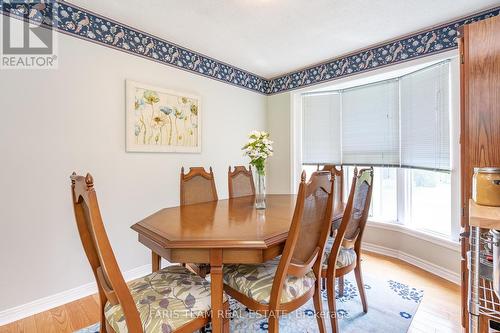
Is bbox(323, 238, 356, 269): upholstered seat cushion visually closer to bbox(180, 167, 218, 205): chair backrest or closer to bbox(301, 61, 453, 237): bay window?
bbox(180, 167, 218, 205): chair backrest

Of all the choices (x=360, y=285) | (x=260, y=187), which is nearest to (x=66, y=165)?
(x=260, y=187)

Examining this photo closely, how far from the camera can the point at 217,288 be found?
48.4 inches

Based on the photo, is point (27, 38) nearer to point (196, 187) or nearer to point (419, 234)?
point (196, 187)

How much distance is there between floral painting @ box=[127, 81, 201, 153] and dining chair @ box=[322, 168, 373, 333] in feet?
6.37

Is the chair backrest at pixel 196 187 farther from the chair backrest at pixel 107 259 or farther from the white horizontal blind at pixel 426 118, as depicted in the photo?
the white horizontal blind at pixel 426 118

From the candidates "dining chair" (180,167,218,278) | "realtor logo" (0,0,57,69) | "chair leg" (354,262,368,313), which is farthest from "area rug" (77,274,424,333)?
"realtor logo" (0,0,57,69)

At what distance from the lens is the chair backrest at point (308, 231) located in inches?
49.3

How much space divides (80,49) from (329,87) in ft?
9.69

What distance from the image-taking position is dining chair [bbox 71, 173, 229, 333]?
1003mm

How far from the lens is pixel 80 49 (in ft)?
7.25

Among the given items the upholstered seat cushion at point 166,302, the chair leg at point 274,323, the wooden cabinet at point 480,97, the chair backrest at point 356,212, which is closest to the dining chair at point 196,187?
the upholstered seat cushion at point 166,302

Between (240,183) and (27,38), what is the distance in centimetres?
222

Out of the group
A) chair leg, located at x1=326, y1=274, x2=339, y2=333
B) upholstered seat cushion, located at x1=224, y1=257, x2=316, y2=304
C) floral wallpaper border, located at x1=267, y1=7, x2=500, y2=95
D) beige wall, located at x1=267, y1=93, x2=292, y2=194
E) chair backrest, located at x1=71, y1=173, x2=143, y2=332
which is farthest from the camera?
beige wall, located at x1=267, y1=93, x2=292, y2=194

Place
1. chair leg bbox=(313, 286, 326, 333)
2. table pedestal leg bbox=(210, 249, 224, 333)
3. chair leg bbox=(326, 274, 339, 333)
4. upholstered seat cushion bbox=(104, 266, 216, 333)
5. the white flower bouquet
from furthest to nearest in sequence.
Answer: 1. the white flower bouquet
2. chair leg bbox=(326, 274, 339, 333)
3. chair leg bbox=(313, 286, 326, 333)
4. table pedestal leg bbox=(210, 249, 224, 333)
5. upholstered seat cushion bbox=(104, 266, 216, 333)
